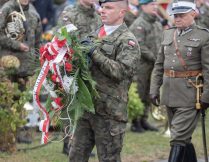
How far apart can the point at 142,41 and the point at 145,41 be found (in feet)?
0.31

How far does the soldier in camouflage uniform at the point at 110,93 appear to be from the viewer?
7.36 metres

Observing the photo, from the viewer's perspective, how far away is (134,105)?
12719 mm

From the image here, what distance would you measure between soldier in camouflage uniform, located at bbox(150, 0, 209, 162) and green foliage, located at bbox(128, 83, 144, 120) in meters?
3.79

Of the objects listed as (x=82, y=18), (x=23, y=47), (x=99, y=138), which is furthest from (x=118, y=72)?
(x=23, y=47)

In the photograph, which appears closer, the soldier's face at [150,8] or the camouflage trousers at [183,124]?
the camouflage trousers at [183,124]

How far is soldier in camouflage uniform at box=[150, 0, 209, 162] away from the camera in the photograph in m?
8.66

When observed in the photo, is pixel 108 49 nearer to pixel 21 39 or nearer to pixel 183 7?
pixel 183 7

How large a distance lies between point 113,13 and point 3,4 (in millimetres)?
3991

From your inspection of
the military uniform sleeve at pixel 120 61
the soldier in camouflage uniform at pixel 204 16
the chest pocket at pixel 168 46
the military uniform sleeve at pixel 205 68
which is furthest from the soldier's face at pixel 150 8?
the military uniform sleeve at pixel 120 61

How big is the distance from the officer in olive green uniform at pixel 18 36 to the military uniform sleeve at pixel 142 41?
2.23 meters

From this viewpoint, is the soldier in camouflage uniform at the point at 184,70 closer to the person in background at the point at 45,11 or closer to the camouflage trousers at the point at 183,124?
the camouflage trousers at the point at 183,124

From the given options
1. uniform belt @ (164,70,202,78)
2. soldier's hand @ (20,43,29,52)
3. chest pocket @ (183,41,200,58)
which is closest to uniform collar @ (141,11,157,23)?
soldier's hand @ (20,43,29,52)

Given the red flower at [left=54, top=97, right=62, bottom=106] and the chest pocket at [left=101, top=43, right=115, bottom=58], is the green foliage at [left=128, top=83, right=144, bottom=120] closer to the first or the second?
the chest pocket at [left=101, top=43, right=115, bottom=58]

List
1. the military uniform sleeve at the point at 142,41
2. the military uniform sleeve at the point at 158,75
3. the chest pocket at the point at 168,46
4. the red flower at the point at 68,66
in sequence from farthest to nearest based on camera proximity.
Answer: the military uniform sleeve at the point at 142,41 → the military uniform sleeve at the point at 158,75 → the chest pocket at the point at 168,46 → the red flower at the point at 68,66
